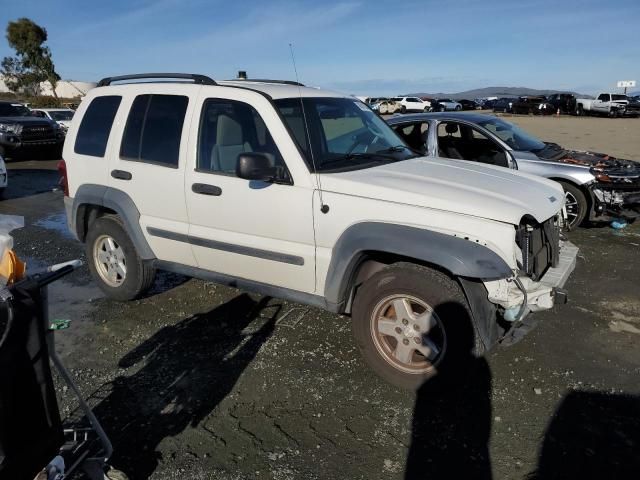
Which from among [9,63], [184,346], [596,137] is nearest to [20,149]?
[184,346]

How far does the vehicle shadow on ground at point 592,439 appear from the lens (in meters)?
2.80

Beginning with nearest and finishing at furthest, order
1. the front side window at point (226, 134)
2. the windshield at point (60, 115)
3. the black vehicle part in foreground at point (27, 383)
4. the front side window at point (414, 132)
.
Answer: the black vehicle part in foreground at point (27, 383) → the front side window at point (226, 134) → the front side window at point (414, 132) → the windshield at point (60, 115)

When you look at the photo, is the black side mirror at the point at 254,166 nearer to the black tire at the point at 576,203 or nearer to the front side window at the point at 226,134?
the front side window at the point at 226,134

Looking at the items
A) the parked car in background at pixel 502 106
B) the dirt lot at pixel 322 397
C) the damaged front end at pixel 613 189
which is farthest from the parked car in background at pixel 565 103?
the dirt lot at pixel 322 397

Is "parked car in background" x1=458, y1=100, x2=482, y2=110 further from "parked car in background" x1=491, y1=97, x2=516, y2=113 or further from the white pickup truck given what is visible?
the white pickup truck

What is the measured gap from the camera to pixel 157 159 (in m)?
4.43

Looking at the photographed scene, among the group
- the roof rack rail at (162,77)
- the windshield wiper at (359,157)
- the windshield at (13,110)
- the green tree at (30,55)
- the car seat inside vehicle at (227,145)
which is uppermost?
the green tree at (30,55)

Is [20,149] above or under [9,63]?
under

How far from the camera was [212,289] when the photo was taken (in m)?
5.50

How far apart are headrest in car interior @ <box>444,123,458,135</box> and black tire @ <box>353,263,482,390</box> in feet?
16.7

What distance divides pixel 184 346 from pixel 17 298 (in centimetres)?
231

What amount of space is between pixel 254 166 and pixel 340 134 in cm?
111

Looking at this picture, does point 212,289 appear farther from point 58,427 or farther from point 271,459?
point 58,427

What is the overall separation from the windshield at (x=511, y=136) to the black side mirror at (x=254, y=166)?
527cm
